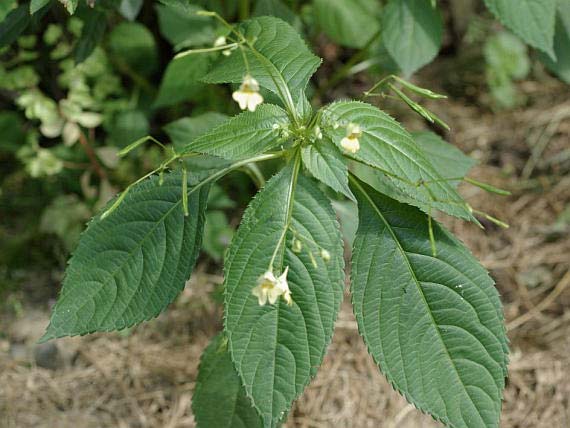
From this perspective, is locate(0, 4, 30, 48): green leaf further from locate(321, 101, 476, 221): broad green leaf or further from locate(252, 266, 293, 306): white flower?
locate(252, 266, 293, 306): white flower

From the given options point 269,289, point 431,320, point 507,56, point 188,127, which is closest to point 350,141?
point 269,289

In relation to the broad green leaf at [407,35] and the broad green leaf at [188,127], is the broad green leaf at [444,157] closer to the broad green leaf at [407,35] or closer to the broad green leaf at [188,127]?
the broad green leaf at [407,35]

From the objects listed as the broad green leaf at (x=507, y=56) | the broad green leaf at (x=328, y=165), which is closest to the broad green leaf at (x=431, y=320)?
the broad green leaf at (x=328, y=165)

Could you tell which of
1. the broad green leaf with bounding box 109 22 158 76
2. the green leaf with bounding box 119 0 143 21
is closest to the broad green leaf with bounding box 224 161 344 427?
the green leaf with bounding box 119 0 143 21

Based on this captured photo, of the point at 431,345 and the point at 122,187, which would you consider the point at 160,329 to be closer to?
the point at 122,187

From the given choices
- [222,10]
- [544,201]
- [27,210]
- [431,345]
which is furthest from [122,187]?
Answer: [544,201]

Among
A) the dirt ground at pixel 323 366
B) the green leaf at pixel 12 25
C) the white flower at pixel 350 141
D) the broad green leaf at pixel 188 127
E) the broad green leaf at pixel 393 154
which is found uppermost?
the green leaf at pixel 12 25
